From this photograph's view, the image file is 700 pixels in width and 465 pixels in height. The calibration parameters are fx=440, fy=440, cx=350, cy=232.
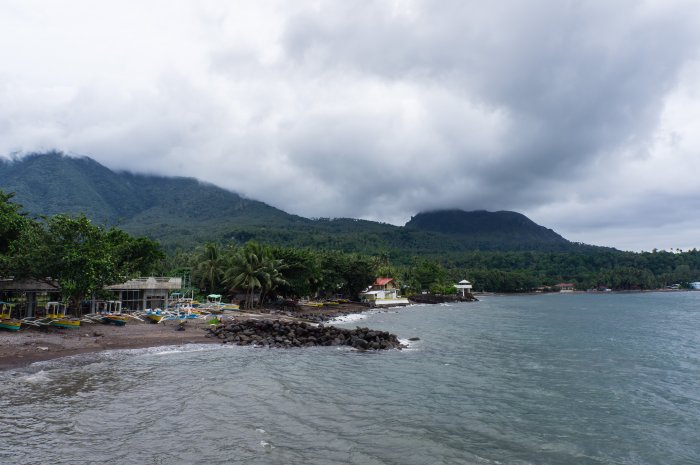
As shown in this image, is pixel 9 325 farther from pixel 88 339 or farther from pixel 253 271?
pixel 253 271

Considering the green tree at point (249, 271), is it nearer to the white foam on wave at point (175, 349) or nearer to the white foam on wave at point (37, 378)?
the white foam on wave at point (175, 349)

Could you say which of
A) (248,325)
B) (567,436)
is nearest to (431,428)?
(567,436)

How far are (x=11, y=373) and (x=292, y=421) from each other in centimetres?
1415

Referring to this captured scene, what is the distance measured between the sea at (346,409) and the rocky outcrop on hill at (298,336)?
156 inches

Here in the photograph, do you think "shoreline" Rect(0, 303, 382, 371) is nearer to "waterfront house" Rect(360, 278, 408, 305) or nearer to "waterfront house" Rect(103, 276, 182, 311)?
"waterfront house" Rect(103, 276, 182, 311)

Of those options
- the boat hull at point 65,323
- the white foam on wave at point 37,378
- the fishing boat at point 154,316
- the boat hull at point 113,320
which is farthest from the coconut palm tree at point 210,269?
the white foam on wave at point 37,378

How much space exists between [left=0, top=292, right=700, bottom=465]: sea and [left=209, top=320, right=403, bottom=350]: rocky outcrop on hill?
3.97 meters

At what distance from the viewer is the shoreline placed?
24125 millimetres

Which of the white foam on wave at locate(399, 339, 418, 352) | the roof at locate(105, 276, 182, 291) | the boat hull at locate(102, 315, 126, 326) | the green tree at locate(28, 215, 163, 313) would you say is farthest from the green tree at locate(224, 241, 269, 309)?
the white foam on wave at locate(399, 339, 418, 352)

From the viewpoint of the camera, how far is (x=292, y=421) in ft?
50.8

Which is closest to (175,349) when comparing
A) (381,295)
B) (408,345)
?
(408,345)

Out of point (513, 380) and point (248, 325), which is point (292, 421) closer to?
point (513, 380)

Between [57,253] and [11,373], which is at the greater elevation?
[57,253]

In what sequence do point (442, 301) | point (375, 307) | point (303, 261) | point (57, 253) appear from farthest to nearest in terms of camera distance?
point (442, 301)
point (375, 307)
point (303, 261)
point (57, 253)
